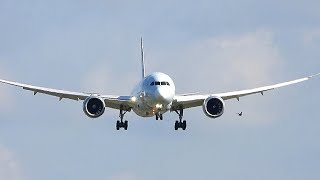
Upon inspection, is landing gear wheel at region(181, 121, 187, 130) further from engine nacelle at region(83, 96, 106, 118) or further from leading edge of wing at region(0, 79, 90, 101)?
leading edge of wing at region(0, 79, 90, 101)

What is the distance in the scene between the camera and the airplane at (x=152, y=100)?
100125 mm

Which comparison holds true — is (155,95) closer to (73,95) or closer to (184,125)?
(184,125)

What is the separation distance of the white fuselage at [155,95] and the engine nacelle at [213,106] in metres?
3.79

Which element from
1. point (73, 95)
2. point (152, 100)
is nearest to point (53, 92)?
point (73, 95)

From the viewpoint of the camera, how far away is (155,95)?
9912cm

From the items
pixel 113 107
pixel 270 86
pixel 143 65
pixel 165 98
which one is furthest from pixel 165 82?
pixel 143 65

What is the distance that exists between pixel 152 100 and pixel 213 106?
6.91 metres

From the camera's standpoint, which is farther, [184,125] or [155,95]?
[184,125]

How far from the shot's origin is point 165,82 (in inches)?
3964

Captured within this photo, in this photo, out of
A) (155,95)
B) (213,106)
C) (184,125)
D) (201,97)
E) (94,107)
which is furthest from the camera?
(184,125)

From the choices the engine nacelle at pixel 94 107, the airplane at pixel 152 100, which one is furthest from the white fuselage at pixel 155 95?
the engine nacelle at pixel 94 107

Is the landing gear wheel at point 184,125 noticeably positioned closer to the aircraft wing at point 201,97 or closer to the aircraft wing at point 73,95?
the aircraft wing at point 201,97

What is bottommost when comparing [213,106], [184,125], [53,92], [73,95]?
[184,125]

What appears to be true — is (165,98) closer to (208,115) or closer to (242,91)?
(208,115)
